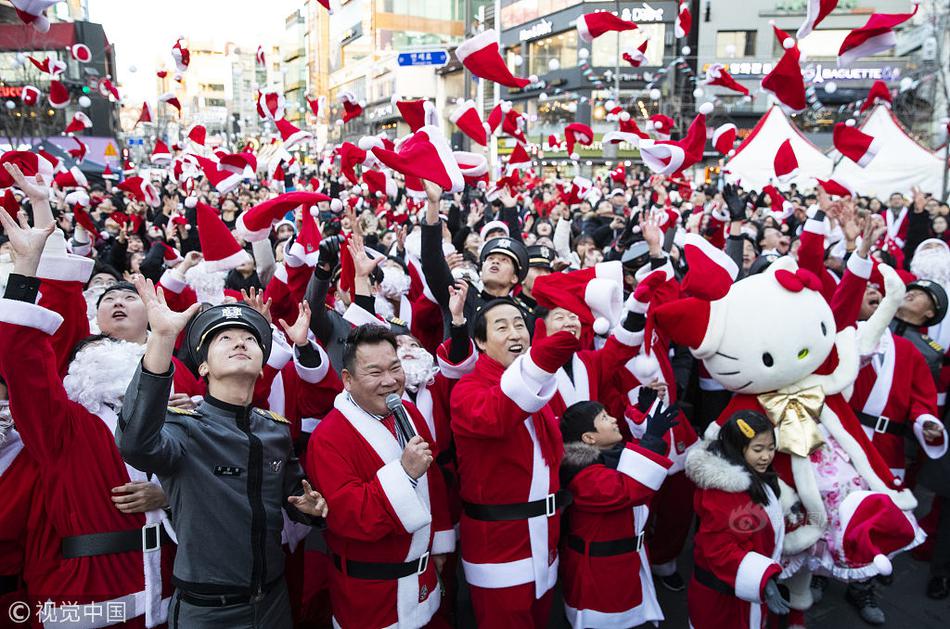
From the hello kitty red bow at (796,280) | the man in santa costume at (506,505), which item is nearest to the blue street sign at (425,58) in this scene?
the hello kitty red bow at (796,280)

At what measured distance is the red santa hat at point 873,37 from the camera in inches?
196

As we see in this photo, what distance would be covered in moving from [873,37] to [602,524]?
15.2 ft

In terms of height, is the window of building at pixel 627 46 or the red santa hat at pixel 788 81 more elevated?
the window of building at pixel 627 46

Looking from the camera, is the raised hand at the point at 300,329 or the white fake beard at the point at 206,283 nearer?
the raised hand at the point at 300,329

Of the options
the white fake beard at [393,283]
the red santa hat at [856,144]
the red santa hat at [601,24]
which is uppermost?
the red santa hat at [601,24]

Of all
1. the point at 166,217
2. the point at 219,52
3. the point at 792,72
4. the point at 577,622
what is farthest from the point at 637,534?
the point at 219,52

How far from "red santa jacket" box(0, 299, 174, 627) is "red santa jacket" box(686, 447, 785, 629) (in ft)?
7.58

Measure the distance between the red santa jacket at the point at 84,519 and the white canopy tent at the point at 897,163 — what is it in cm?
1710

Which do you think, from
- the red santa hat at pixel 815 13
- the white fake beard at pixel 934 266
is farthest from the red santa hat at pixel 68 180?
the white fake beard at pixel 934 266

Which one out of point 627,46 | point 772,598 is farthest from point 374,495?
point 627,46

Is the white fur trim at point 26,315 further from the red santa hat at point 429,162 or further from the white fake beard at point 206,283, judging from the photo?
the white fake beard at point 206,283

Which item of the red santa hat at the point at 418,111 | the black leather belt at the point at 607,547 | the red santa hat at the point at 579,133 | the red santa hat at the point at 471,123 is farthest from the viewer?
the red santa hat at the point at 579,133

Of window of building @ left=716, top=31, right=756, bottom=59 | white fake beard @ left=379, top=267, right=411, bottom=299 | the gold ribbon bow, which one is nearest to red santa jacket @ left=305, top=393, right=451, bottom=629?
the gold ribbon bow

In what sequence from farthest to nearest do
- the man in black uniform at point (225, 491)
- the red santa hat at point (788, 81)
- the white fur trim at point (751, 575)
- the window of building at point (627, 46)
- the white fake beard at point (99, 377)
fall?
the window of building at point (627, 46)
the red santa hat at point (788, 81)
the white fur trim at point (751, 575)
the white fake beard at point (99, 377)
the man in black uniform at point (225, 491)
